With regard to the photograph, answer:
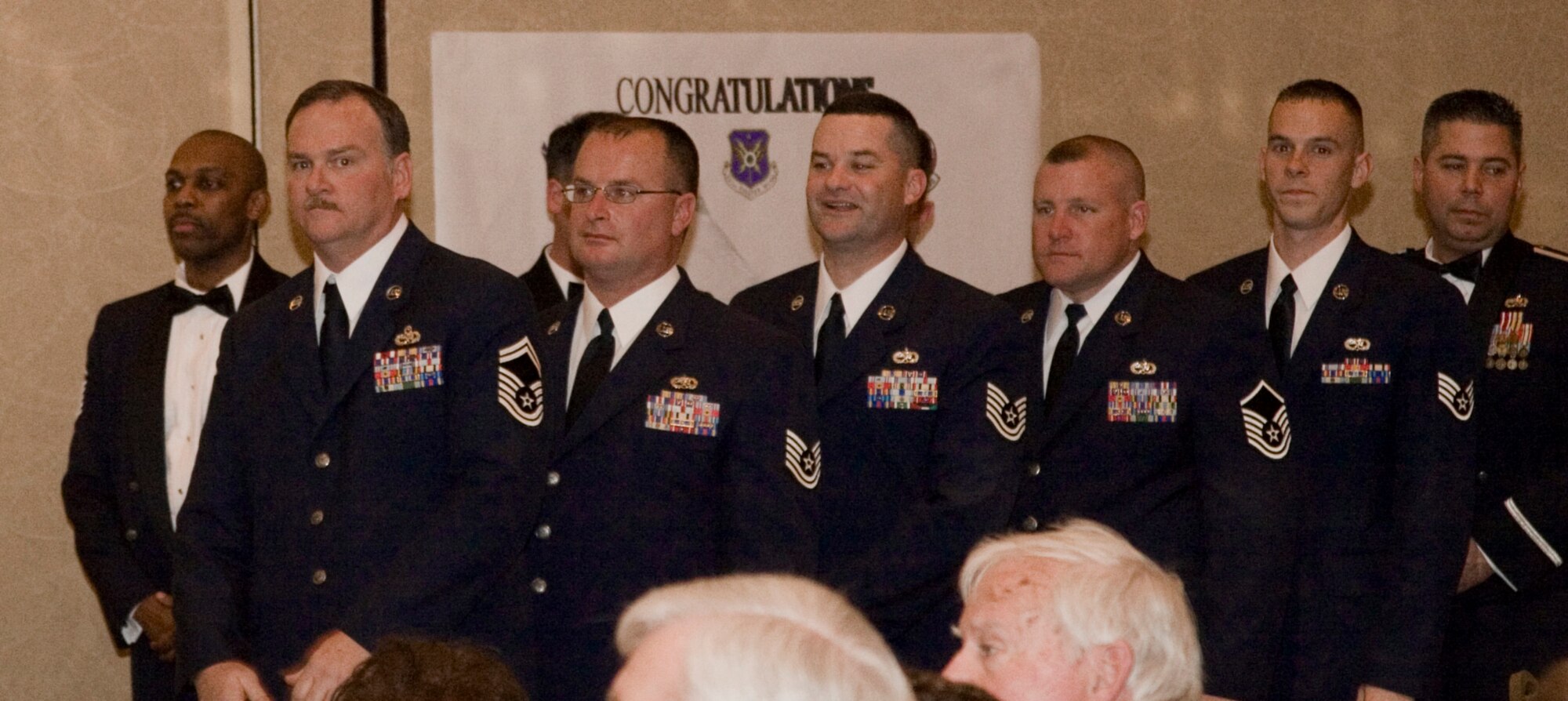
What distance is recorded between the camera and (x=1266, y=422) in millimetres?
3676

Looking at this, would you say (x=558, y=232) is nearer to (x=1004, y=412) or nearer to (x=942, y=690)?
(x=1004, y=412)

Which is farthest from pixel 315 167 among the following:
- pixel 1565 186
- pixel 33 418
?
pixel 1565 186

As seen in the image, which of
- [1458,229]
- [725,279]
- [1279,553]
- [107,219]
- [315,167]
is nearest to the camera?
[315,167]

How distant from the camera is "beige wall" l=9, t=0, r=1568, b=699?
4711mm

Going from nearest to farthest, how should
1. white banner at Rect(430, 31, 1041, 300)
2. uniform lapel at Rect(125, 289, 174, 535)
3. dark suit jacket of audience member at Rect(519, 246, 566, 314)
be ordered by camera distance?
uniform lapel at Rect(125, 289, 174, 535)
dark suit jacket of audience member at Rect(519, 246, 566, 314)
white banner at Rect(430, 31, 1041, 300)

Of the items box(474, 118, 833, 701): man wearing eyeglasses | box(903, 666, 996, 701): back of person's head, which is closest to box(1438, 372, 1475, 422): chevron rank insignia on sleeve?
box(474, 118, 833, 701): man wearing eyeglasses

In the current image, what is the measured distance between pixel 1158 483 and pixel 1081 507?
157 mm

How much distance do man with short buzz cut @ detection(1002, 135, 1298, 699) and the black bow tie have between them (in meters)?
0.77

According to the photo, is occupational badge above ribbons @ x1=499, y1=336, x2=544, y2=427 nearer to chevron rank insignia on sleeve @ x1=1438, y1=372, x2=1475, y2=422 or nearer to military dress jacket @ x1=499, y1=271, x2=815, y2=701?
military dress jacket @ x1=499, y1=271, x2=815, y2=701

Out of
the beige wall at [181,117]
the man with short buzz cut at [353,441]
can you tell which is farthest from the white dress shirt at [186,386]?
the man with short buzz cut at [353,441]

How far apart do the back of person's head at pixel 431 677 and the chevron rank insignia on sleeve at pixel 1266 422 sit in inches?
79.1

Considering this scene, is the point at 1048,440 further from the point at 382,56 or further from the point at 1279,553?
the point at 382,56

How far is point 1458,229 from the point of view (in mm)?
4301

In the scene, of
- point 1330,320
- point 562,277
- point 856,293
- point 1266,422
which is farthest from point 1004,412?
point 562,277
